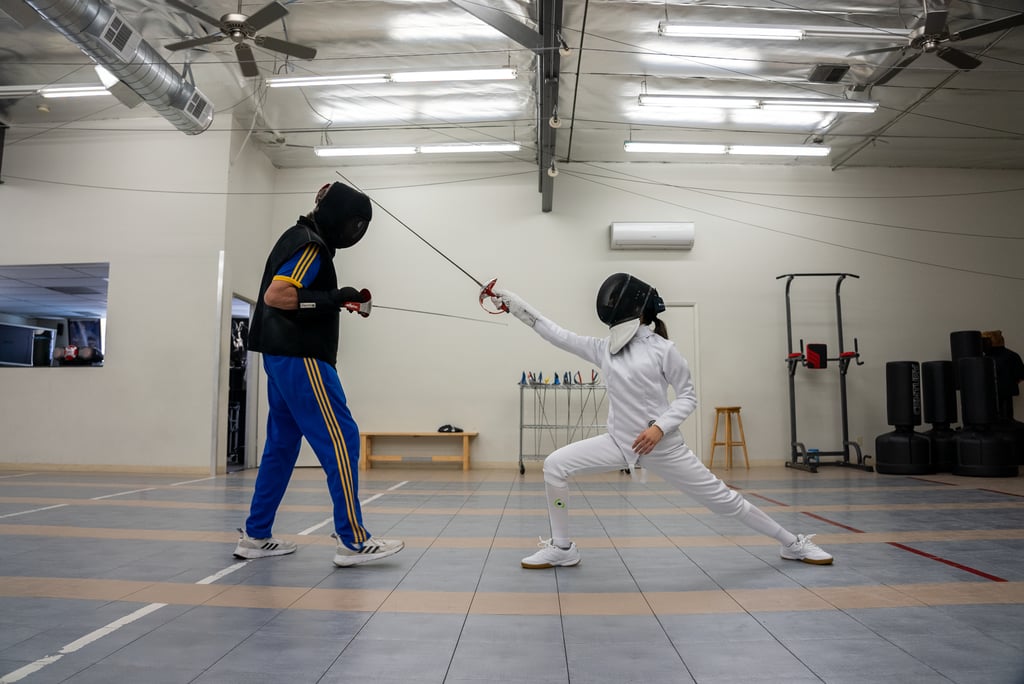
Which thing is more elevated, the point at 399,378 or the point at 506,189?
the point at 506,189

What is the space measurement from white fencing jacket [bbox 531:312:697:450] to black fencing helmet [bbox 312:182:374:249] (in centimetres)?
106

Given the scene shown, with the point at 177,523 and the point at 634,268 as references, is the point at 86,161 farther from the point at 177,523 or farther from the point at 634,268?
the point at 634,268

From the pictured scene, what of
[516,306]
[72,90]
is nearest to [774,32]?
[516,306]

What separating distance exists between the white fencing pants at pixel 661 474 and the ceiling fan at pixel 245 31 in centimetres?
368

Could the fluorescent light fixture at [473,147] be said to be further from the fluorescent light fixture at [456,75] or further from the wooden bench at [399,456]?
the wooden bench at [399,456]

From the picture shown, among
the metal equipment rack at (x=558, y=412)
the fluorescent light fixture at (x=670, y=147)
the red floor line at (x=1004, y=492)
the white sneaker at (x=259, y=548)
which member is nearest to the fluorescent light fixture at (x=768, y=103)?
the fluorescent light fixture at (x=670, y=147)

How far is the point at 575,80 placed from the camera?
6.60 metres

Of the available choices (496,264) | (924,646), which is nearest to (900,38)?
(496,264)

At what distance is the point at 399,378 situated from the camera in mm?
8406

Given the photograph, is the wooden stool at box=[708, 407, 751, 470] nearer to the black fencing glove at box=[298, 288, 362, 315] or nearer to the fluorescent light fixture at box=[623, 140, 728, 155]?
the fluorescent light fixture at box=[623, 140, 728, 155]

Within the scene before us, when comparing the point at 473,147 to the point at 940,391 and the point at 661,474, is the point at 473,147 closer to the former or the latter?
the point at 661,474

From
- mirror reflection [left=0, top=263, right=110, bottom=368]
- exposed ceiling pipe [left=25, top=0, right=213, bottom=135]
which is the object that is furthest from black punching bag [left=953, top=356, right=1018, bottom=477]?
mirror reflection [left=0, top=263, right=110, bottom=368]

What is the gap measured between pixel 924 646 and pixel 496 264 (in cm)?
704

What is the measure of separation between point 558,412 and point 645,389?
18.5ft
